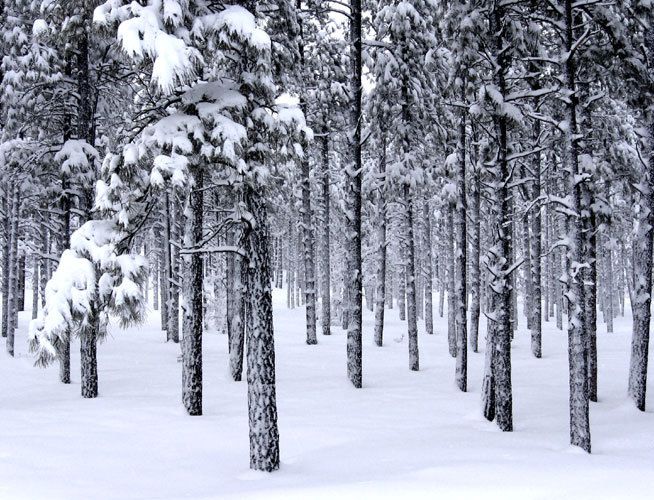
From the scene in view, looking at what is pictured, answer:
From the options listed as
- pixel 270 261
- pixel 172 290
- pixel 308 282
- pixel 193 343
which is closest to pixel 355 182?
pixel 270 261

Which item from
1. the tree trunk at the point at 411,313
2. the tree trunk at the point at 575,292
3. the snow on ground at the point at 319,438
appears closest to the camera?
the snow on ground at the point at 319,438

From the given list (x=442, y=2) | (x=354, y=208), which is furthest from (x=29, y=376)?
(x=442, y=2)

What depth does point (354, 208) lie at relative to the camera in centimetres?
1562

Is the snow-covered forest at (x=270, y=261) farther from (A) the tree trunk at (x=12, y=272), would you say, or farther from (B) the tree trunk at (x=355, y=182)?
(A) the tree trunk at (x=12, y=272)

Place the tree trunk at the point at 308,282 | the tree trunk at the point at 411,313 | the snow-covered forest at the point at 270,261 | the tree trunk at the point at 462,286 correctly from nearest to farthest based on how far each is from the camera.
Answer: the snow-covered forest at the point at 270,261, the tree trunk at the point at 462,286, the tree trunk at the point at 411,313, the tree trunk at the point at 308,282

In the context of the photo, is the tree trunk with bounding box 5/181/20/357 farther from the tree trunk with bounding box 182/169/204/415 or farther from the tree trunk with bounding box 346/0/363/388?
the tree trunk with bounding box 346/0/363/388

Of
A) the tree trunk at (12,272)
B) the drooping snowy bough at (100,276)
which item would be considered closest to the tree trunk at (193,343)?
the drooping snowy bough at (100,276)

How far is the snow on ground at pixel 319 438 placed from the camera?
23.7 feet

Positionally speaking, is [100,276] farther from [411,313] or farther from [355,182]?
[411,313]

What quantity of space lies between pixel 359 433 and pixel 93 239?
596 centimetres

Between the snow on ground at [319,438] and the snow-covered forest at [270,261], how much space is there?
7cm

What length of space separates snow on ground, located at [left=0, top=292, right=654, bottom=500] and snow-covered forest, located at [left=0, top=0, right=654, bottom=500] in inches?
2.8

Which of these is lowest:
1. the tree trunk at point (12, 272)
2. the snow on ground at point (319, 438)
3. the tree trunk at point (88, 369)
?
the snow on ground at point (319, 438)

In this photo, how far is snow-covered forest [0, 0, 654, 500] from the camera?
7.96 metres
